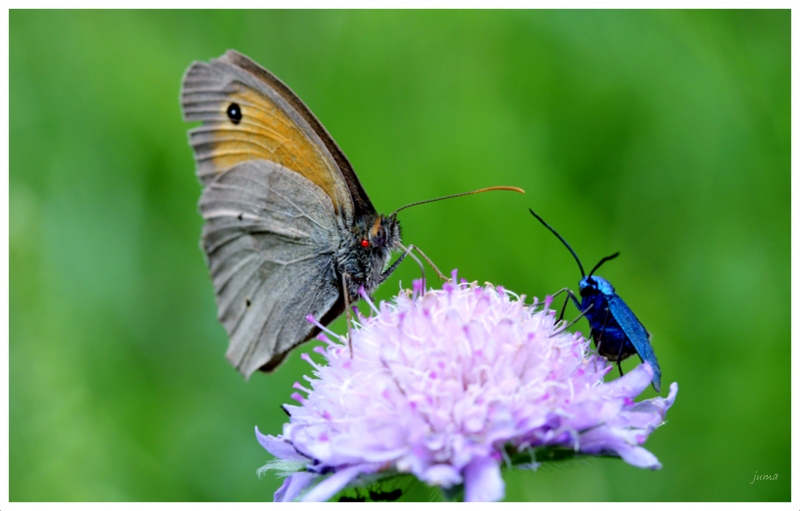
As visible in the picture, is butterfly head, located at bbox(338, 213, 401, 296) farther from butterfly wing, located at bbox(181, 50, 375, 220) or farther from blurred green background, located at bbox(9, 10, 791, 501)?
blurred green background, located at bbox(9, 10, 791, 501)

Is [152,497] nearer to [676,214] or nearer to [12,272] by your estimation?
[12,272]

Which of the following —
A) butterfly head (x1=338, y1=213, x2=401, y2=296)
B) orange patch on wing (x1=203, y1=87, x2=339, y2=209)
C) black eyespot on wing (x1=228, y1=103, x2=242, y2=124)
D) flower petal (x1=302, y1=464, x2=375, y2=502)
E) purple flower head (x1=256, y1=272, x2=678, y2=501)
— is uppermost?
black eyespot on wing (x1=228, y1=103, x2=242, y2=124)

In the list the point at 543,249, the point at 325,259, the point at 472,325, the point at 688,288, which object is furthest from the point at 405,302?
the point at 688,288

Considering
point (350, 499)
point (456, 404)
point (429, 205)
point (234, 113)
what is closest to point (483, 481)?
point (456, 404)

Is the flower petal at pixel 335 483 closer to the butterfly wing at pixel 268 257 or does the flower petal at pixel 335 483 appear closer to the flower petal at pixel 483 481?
the flower petal at pixel 483 481

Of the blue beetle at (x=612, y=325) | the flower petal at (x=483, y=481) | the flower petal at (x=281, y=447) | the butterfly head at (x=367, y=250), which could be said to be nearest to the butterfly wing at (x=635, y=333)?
the blue beetle at (x=612, y=325)

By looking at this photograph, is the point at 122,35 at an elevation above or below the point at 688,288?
above

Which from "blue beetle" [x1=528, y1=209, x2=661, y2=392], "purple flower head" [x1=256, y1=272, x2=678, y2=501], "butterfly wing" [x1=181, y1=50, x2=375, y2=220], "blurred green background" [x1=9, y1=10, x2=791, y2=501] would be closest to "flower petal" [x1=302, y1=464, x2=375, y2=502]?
"purple flower head" [x1=256, y1=272, x2=678, y2=501]
